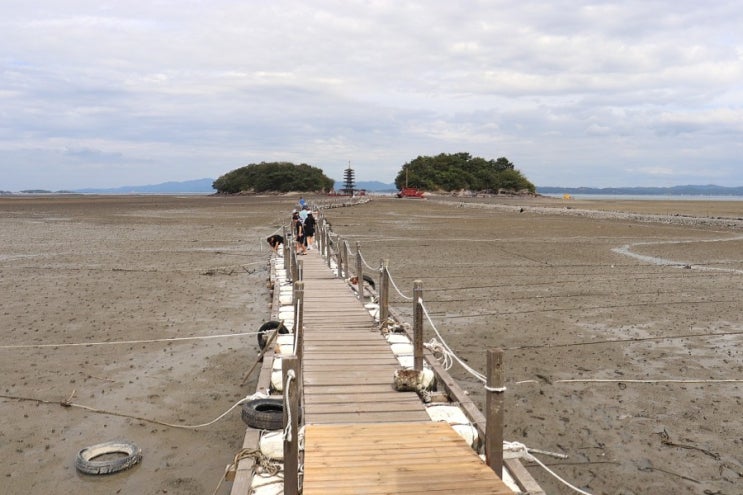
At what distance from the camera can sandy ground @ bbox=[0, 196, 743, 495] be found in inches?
238

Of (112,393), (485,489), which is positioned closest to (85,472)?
(112,393)

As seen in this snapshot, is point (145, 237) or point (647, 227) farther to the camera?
point (647, 227)

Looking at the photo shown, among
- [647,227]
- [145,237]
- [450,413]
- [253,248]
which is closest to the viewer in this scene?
[450,413]

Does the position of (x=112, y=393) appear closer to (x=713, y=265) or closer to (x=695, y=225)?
(x=713, y=265)

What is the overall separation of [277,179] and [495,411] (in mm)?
123100

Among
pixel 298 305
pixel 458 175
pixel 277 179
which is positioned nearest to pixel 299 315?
pixel 298 305

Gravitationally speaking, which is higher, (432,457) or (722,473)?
(432,457)

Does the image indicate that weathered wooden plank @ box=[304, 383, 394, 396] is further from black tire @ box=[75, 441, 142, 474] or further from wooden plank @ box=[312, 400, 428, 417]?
black tire @ box=[75, 441, 142, 474]

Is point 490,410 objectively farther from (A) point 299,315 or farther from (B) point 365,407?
(A) point 299,315

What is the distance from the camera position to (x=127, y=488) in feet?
18.4

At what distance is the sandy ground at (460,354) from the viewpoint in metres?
6.05

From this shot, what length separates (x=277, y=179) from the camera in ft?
411

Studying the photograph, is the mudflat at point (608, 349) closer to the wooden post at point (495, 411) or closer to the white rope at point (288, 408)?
the wooden post at point (495, 411)

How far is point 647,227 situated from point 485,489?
35.5 metres
